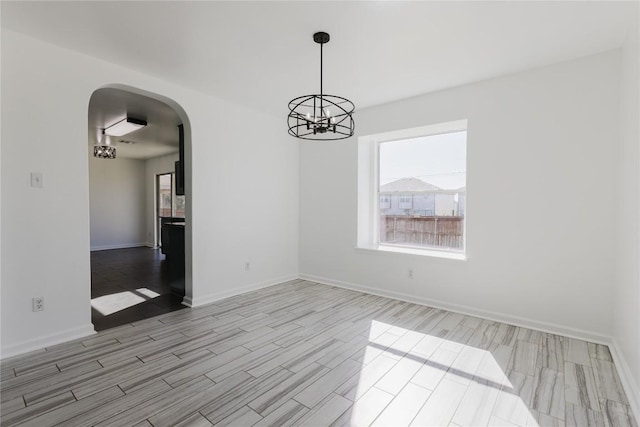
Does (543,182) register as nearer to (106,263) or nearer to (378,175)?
(378,175)

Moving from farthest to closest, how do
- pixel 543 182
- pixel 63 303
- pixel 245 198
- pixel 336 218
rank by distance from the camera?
pixel 336 218, pixel 245 198, pixel 543 182, pixel 63 303

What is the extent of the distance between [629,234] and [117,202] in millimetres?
10391

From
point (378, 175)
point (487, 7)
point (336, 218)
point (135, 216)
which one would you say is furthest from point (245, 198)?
point (135, 216)

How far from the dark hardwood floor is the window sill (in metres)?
2.61

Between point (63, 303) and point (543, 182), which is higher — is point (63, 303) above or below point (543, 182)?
below

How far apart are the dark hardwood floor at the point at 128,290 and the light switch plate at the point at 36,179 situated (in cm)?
150

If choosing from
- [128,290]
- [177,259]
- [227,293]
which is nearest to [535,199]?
[227,293]

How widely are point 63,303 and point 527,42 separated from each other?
15.6 feet

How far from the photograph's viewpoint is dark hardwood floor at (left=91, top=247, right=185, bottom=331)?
3.46 metres

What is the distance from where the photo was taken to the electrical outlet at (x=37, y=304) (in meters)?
2.61

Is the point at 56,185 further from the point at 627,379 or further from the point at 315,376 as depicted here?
the point at 627,379

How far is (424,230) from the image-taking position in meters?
4.16

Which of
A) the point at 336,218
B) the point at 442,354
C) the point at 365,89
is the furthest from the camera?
the point at 336,218

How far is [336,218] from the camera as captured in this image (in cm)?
473
